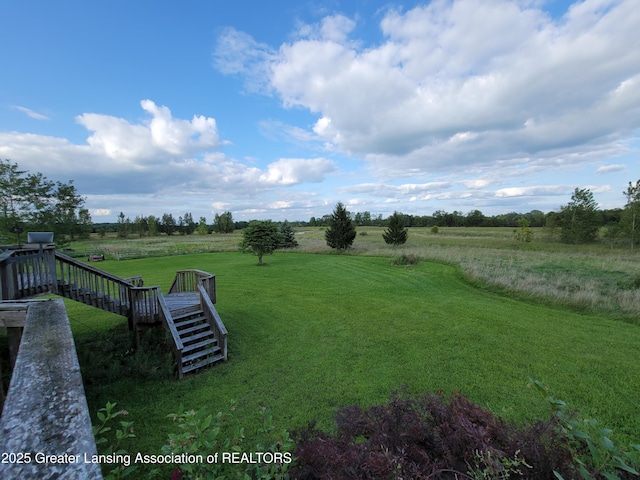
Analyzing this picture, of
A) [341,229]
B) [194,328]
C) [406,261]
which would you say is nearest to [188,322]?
[194,328]

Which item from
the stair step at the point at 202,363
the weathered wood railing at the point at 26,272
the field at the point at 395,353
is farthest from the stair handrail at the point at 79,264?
the stair step at the point at 202,363

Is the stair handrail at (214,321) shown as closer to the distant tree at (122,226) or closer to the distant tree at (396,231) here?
the distant tree at (396,231)

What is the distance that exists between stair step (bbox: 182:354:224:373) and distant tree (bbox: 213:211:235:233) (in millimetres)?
80418

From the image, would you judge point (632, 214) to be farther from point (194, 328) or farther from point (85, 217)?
point (85, 217)

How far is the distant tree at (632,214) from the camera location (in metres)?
24.2

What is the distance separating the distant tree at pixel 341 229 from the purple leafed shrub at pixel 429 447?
79.9 feet

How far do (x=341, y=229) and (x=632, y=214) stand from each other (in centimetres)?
2515

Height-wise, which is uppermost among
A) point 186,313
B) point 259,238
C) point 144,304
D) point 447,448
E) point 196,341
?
point 259,238

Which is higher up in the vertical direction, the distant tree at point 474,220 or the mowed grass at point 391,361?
the distant tree at point 474,220

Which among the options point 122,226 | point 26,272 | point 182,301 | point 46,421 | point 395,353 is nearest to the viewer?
point 46,421

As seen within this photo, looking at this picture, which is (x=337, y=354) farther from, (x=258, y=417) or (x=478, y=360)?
(x=478, y=360)

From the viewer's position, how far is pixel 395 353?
257 inches

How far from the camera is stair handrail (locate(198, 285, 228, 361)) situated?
259 inches

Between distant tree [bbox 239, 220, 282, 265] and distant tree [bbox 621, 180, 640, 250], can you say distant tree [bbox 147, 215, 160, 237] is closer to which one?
distant tree [bbox 239, 220, 282, 265]
